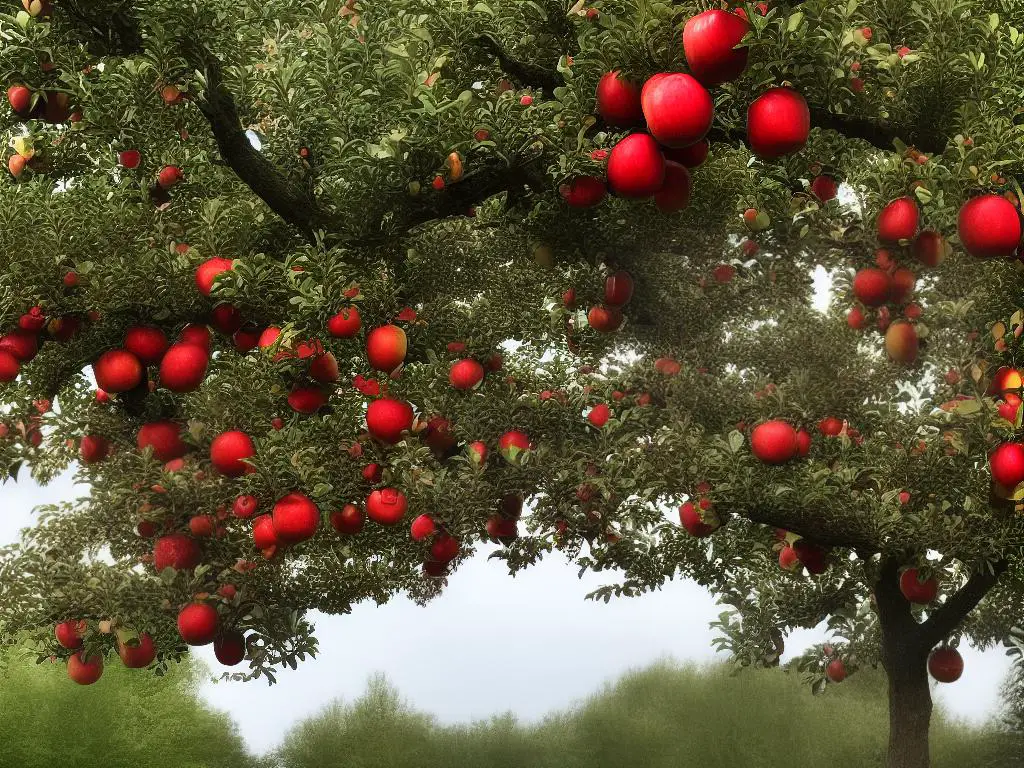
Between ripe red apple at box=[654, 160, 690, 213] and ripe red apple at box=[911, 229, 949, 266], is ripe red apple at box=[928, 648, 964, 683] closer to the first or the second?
ripe red apple at box=[911, 229, 949, 266]

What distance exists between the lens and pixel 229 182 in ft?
31.5

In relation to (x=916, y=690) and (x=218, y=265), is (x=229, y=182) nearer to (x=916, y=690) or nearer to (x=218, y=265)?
(x=218, y=265)

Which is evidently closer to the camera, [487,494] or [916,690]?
[487,494]

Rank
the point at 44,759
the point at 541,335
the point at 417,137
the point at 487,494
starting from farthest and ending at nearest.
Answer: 1. the point at 44,759
2. the point at 541,335
3. the point at 487,494
4. the point at 417,137

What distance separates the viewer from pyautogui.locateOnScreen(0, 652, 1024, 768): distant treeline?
1675 centimetres

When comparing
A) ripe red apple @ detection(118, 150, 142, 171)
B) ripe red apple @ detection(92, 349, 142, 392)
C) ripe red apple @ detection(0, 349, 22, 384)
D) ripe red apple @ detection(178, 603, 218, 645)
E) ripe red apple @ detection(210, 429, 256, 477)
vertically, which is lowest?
ripe red apple @ detection(178, 603, 218, 645)

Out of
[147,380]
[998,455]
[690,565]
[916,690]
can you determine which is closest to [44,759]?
[147,380]

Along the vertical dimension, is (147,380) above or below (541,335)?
below

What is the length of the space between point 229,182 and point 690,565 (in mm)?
7402

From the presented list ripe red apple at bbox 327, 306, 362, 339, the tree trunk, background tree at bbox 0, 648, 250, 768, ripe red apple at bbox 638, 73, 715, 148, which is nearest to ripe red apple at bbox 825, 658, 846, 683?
the tree trunk

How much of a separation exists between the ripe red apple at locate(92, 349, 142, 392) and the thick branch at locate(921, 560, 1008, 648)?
31.0ft

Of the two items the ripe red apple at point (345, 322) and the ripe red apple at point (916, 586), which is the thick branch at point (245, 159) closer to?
the ripe red apple at point (345, 322)

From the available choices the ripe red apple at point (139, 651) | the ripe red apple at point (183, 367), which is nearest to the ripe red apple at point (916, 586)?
the ripe red apple at point (183, 367)

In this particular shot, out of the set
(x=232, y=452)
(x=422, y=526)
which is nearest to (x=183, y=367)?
(x=232, y=452)
